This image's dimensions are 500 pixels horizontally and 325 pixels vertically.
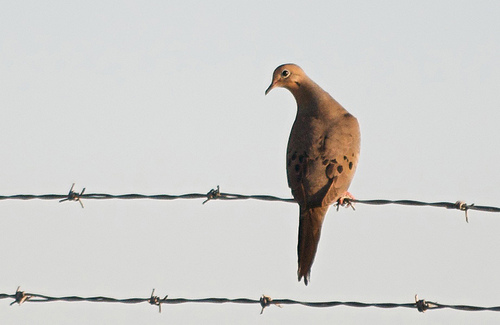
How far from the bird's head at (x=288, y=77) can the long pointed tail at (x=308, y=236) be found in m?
2.21

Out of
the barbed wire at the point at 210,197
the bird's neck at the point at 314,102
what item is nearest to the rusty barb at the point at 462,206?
the barbed wire at the point at 210,197

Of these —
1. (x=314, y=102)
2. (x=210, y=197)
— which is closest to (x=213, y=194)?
(x=210, y=197)

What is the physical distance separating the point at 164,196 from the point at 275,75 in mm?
3999

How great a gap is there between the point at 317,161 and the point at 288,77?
6.17 ft

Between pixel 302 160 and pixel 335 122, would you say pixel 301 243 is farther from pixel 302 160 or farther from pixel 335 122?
pixel 335 122

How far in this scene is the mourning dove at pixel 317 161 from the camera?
795cm

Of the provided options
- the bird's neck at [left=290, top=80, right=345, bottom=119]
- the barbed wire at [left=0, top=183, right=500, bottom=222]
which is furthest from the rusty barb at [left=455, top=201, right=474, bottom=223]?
the bird's neck at [left=290, top=80, right=345, bottom=119]

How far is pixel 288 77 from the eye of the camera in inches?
396

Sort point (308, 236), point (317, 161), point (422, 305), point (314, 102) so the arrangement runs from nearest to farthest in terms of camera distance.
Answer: point (422, 305), point (308, 236), point (317, 161), point (314, 102)

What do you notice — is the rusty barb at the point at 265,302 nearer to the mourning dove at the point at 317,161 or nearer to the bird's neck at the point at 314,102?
the mourning dove at the point at 317,161

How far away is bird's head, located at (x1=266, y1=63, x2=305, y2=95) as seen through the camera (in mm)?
10008

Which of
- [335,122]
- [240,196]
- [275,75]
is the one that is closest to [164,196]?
[240,196]

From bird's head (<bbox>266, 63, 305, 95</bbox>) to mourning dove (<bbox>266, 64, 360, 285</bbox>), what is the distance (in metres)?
0.41

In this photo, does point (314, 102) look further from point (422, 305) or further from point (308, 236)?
point (422, 305)
